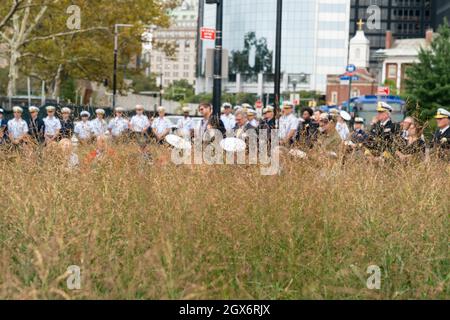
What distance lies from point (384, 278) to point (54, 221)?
7.38 ft

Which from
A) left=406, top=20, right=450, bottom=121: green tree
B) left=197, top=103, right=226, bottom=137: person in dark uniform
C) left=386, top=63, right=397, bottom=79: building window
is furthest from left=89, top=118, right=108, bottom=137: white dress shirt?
left=386, top=63, right=397, bottom=79: building window

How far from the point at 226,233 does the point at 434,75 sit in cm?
3765

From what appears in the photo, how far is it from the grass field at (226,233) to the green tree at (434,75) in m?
35.1

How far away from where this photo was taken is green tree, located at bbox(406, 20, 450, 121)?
133ft

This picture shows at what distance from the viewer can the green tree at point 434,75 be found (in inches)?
1602

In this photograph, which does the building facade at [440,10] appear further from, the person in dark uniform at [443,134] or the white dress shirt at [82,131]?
the white dress shirt at [82,131]

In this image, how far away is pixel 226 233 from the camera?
17.3 feet

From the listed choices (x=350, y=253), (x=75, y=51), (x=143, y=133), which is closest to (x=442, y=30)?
(x=75, y=51)

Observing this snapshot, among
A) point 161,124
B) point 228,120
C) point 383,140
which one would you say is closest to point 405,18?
point 228,120

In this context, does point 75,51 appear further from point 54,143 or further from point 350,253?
point 350,253

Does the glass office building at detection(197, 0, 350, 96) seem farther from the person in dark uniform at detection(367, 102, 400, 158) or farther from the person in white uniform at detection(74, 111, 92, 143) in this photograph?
the person in white uniform at detection(74, 111, 92, 143)

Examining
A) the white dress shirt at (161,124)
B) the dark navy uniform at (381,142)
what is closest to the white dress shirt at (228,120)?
the white dress shirt at (161,124)

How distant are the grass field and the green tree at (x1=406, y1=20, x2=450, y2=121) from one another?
35.1 m

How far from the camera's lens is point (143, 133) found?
947 cm
